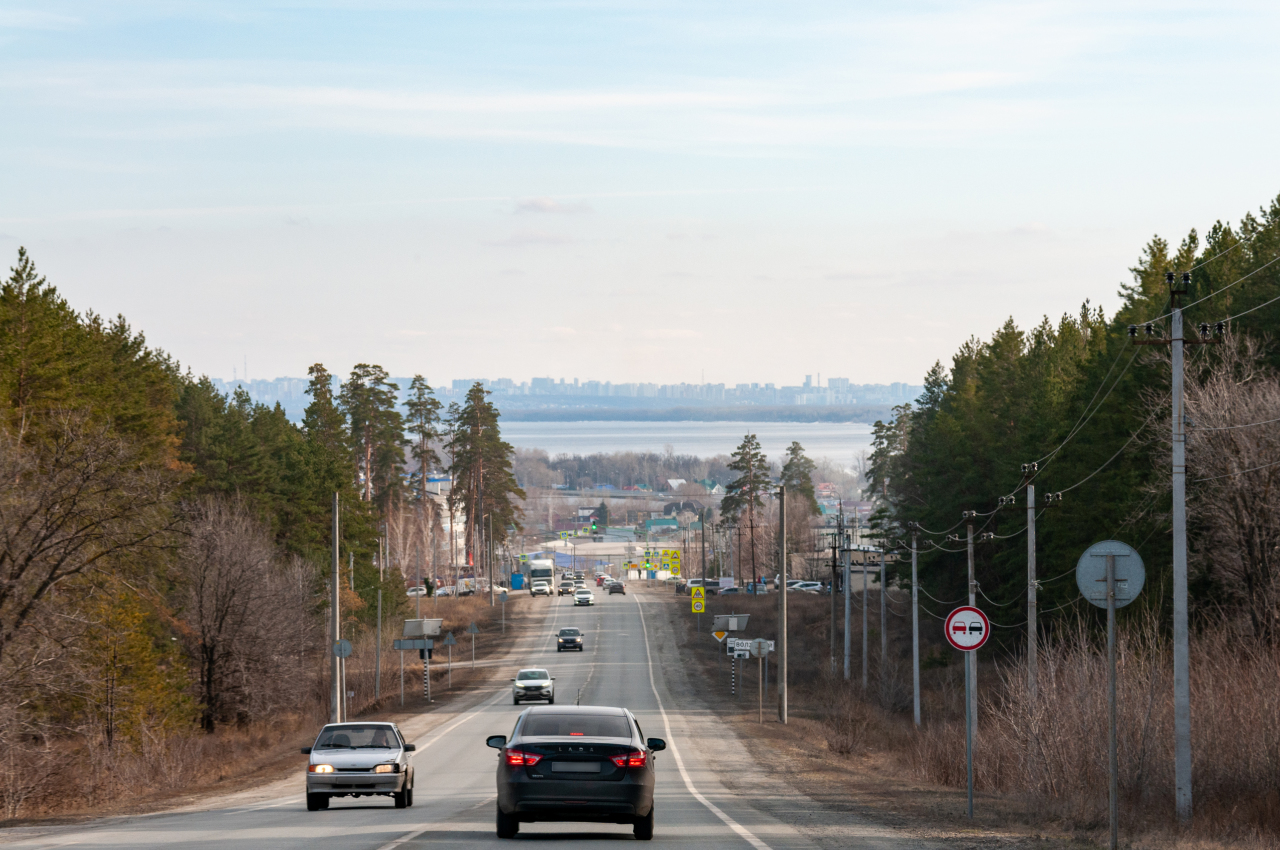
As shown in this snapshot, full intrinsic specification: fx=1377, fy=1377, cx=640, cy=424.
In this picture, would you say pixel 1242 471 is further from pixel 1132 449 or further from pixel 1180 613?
pixel 1180 613

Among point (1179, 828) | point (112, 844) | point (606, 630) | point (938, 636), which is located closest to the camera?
point (112, 844)

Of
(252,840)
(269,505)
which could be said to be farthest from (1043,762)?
(269,505)

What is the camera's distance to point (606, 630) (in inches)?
3971

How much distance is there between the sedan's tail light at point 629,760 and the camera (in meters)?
15.3

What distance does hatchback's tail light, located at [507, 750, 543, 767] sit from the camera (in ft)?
50.0

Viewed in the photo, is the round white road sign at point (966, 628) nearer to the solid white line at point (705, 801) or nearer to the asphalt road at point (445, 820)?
the asphalt road at point (445, 820)

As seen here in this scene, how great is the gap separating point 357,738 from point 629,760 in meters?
8.50

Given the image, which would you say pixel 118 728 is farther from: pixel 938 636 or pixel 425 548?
pixel 425 548

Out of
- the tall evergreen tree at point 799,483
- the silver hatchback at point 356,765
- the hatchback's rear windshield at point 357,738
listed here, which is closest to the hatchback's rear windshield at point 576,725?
the silver hatchback at point 356,765

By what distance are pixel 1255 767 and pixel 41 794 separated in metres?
22.8

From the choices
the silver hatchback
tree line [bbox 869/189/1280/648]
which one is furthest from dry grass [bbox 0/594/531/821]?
tree line [bbox 869/189/1280/648]

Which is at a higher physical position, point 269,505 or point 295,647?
point 269,505

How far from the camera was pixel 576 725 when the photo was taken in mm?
15961

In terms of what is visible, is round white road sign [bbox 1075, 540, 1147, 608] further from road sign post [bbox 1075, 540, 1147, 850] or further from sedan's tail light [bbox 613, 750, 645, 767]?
sedan's tail light [bbox 613, 750, 645, 767]
